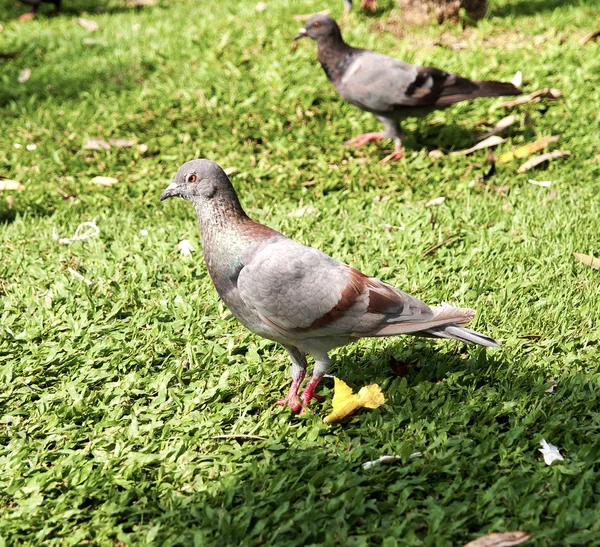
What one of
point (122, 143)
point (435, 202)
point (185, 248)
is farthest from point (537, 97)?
point (122, 143)

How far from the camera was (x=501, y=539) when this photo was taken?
8.61 feet

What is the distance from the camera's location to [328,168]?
5809mm

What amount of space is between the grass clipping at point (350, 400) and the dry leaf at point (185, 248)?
1.81 meters

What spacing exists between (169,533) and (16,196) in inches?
139

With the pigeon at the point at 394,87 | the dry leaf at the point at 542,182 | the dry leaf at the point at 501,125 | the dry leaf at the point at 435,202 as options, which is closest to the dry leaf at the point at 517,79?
the dry leaf at the point at 501,125

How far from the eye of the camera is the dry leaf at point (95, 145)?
242 inches

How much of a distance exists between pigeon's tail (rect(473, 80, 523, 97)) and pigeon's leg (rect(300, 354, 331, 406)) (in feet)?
10.5

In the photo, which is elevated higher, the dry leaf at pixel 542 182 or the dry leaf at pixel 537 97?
the dry leaf at pixel 537 97

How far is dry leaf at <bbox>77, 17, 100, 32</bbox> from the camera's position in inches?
347

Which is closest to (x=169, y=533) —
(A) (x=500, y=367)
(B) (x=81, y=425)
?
(B) (x=81, y=425)

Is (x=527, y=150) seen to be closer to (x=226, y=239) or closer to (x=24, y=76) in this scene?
(x=226, y=239)

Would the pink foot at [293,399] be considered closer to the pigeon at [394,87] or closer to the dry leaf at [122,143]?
the pigeon at [394,87]

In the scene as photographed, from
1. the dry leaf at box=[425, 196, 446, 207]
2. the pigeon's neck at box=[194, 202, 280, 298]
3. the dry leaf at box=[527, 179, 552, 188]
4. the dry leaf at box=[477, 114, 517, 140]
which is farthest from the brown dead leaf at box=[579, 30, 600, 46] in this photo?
the pigeon's neck at box=[194, 202, 280, 298]

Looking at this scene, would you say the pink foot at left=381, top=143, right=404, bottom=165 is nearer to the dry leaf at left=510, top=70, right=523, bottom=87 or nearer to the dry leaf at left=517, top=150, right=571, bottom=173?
the dry leaf at left=517, top=150, right=571, bottom=173
